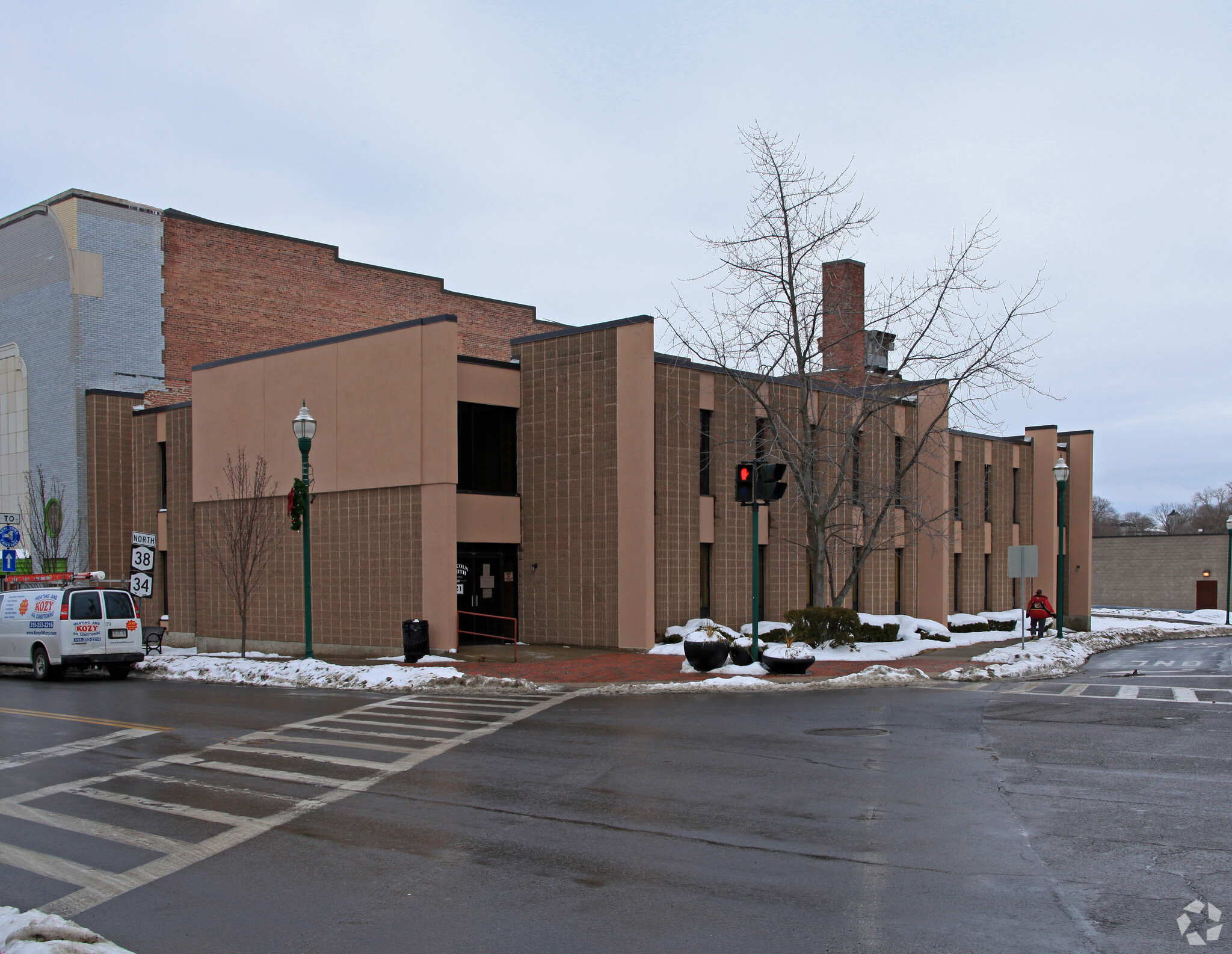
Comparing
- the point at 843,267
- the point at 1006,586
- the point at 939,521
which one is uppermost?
the point at 843,267

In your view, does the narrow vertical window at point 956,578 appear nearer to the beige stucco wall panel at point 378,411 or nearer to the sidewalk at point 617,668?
the sidewalk at point 617,668

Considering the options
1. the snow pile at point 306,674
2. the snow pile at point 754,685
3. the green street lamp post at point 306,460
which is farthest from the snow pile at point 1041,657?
the green street lamp post at point 306,460

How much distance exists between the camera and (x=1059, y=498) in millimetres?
29562

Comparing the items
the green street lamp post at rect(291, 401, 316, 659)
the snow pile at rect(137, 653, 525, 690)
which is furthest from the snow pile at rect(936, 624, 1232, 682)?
the green street lamp post at rect(291, 401, 316, 659)

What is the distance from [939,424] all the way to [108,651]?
27562mm

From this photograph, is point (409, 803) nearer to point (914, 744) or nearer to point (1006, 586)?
point (914, 744)

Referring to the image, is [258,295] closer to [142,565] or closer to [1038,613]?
[142,565]

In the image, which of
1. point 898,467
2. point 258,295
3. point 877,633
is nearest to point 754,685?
point 877,633

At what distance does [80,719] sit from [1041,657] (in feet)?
63.9

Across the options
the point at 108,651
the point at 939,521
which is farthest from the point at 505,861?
the point at 939,521

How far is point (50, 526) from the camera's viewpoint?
108 ft

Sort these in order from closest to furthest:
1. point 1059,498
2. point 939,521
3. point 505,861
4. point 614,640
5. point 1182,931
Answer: point 1182,931
point 505,861
point 614,640
point 1059,498
point 939,521

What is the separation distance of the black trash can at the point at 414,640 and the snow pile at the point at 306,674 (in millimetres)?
1602

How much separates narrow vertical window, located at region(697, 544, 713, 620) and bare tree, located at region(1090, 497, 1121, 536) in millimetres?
89582
